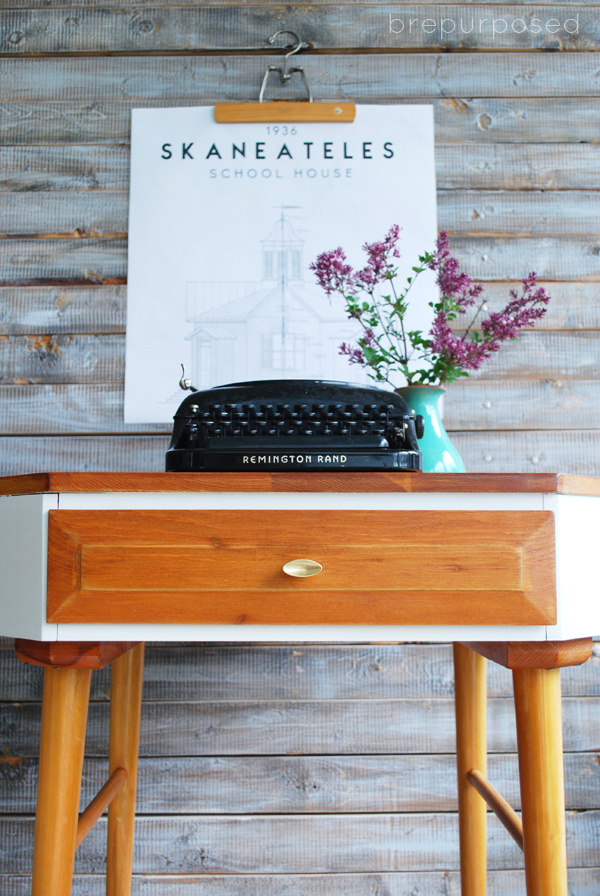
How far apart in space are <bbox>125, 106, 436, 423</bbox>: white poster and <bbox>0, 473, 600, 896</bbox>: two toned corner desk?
0.55 metres

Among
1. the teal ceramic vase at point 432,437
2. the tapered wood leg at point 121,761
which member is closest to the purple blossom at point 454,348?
the teal ceramic vase at point 432,437

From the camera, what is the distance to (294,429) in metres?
0.78

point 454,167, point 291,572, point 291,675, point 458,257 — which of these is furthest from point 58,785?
point 454,167

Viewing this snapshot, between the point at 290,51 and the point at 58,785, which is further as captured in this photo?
the point at 290,51

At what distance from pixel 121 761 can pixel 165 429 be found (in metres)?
0.55

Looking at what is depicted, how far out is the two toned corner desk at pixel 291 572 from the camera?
69 cm

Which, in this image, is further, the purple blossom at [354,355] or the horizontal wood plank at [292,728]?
the horizontal wood plank at [292,728]

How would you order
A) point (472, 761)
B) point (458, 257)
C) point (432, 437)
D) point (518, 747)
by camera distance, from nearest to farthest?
point (518, 747), point (432, 437), point (472, 761), point (458, 257)

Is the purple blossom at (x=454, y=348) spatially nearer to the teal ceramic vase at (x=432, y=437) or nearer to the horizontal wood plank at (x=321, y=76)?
the teal ceramic vase at (x=432, y=437)

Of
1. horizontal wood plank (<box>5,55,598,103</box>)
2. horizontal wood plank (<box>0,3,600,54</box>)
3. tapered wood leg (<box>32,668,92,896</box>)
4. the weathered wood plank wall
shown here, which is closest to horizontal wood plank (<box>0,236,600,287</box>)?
the weathered wood plank wall

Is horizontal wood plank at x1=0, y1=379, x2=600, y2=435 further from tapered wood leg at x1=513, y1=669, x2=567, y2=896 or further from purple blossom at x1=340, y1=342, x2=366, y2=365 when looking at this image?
tapered wood leg at x1=513, y1=669, x2=567, y2=896

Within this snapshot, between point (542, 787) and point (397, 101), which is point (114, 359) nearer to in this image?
point (397, 101)

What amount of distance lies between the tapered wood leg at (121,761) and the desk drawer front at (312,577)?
395 millimetres

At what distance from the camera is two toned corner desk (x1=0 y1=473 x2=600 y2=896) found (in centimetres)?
69
